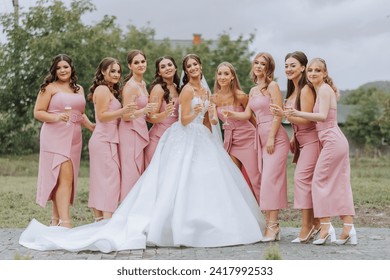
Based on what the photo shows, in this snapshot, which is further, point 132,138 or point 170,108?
point 132,138

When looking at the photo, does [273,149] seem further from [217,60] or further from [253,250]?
[217,60]

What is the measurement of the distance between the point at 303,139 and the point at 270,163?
1.73ft

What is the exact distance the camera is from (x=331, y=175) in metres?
8.41

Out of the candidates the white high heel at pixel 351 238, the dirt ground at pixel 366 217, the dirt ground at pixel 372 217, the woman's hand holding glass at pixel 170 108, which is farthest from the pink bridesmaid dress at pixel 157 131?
the dirt ground at pixel 372 217

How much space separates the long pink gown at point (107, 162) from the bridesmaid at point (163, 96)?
17.8 inches

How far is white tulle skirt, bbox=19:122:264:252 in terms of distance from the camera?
8.19 meters

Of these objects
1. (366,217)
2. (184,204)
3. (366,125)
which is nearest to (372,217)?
(366,217)

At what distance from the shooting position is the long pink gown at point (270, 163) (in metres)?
8.77

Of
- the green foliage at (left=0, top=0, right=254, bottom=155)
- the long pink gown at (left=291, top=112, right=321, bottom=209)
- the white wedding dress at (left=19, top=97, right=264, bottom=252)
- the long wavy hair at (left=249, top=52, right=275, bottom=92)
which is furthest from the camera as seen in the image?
the green foliage at (left=0, top=0, right=254, bottom=155)

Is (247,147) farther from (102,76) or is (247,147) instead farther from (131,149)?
(102,76)

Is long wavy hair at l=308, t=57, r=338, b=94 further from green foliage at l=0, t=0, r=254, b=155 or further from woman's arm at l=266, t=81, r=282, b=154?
green foliage at l=0, t=0, r=254, b=155

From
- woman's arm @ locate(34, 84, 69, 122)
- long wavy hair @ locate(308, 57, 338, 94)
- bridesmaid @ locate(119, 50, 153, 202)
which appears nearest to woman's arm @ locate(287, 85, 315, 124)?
long wavy hair @ locate(308, 57, 338, 94)

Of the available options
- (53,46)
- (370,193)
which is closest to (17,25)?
(53,46)

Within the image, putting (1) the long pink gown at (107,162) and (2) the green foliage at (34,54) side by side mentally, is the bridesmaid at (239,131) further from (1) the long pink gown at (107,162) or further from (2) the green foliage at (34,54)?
(2) the green foliage at (34,54)
